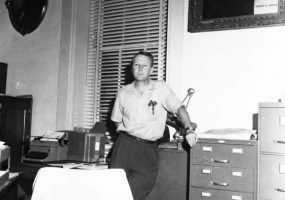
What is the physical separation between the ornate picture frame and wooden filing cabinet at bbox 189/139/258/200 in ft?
4.40

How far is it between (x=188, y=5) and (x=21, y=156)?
260 cm

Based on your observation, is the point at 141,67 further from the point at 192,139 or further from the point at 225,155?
the point at 225,155

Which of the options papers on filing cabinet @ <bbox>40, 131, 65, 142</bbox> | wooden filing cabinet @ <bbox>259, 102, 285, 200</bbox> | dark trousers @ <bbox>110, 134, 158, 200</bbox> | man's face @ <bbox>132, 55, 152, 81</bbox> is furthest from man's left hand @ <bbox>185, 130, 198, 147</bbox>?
papers on filing cabinet @ <bbox>40, 131, 65, 142</bbox>

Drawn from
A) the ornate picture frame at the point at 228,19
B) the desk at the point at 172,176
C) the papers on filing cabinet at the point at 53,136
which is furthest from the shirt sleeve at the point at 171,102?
the papers on filing cabinet at the point at 53,136

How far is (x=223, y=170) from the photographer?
2600 millimetres

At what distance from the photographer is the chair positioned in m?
1.43

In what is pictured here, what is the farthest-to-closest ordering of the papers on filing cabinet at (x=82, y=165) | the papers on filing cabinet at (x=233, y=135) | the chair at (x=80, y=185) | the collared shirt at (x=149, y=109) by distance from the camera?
the papers on filing cabinet at (x=82, y=165) → the collared shirt at (x=149, y=109) → the papers on filing cabinet at (x=233, y=135) → the chair at (x=80, y=185)

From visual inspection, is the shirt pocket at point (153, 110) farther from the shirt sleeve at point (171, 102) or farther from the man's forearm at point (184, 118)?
the man's forearm at point (184, 118)

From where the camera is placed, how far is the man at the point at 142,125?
2.81 meters

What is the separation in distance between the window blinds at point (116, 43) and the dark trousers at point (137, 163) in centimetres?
115

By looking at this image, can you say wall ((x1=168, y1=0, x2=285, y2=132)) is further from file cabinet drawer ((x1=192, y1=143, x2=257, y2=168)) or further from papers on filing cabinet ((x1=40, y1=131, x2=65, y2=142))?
papers on filing cabinet ((x1=40, y1=131, x2=65, y2=142))

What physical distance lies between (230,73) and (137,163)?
4.49ft

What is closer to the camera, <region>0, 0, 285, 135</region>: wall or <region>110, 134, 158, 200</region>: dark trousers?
<region>110, 134, 158, 200</region>: dark trousers

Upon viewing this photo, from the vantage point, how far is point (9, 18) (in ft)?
15.4
